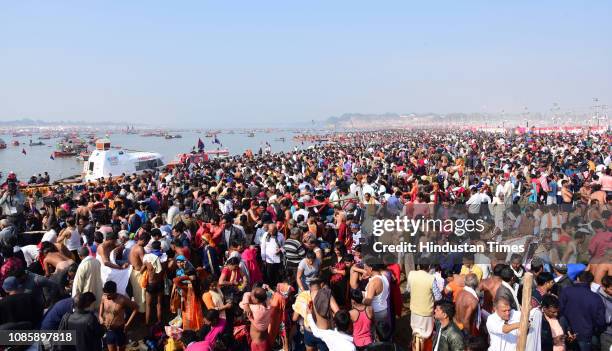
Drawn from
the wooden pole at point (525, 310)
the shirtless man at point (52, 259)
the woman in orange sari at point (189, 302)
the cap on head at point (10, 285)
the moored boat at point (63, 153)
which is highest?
the wooden pole at point (525, 310)

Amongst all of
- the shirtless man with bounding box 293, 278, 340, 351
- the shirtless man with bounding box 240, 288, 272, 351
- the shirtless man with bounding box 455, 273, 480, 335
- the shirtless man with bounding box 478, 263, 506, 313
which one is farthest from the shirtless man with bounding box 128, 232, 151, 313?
the shirtless man with bounding box 478, 263, 506, 313

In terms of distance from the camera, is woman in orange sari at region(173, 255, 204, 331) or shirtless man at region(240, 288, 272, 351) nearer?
shirtless man at region(240, 288, 272, 351)

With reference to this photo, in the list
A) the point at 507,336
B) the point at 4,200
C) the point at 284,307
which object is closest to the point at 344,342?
the point at 284,307

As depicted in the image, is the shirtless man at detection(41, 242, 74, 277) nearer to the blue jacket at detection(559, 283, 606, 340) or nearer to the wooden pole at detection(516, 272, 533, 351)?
the wooden pole at detection(516, 272, 533, 351)

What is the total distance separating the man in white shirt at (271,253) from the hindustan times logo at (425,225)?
2.03m

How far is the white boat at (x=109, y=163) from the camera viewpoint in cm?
2316

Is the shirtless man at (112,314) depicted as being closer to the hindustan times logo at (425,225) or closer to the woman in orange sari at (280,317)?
the woman in orange sari at (280,317)

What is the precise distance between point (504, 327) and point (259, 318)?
248 cm

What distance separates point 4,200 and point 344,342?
10.4 meters

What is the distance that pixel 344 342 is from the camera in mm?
4016

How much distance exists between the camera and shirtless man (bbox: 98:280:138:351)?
4.91 metres

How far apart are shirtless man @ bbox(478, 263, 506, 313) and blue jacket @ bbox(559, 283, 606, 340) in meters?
0.69

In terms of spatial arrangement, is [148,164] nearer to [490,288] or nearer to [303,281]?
[303,281]

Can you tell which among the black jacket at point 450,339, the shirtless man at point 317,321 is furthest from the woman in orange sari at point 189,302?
the black jacket at point 450,339
